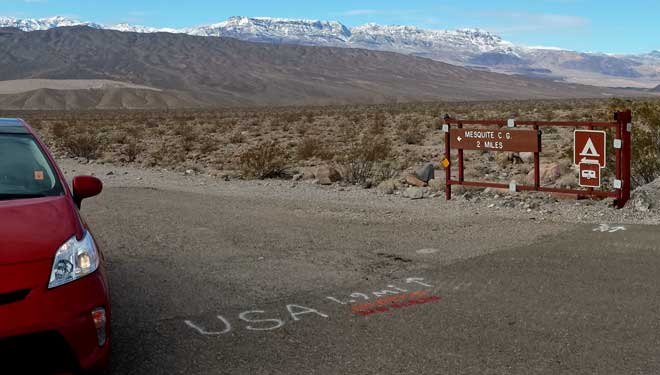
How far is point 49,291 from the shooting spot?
435 cm

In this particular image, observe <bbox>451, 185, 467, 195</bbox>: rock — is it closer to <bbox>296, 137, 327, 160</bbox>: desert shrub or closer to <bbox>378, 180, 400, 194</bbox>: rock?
<bbox>378, 180, 400, 194</bbox>: rock

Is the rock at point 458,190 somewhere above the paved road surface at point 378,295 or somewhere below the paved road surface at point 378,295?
above

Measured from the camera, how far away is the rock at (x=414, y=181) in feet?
51.6

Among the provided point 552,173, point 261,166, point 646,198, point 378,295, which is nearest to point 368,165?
point 261,166

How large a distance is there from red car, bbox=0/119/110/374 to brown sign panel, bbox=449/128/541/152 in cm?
803

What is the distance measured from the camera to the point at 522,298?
21.5 feet

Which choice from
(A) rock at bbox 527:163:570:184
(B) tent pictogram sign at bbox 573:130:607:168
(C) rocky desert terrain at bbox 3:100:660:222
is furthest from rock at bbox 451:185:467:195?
(B) tent pictogram sign at bbox 573:130:607:168

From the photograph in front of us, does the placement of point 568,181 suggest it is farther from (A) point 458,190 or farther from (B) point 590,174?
(B) point 590,174

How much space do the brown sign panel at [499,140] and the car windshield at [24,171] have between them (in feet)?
25.2

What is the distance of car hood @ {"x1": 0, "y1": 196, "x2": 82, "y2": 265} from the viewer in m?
4.50

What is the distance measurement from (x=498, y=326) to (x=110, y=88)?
145817 mm

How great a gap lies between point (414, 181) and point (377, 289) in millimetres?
9084

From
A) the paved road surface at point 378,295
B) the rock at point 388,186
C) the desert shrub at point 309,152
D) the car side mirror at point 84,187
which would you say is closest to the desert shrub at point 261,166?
the rock at point 388,186

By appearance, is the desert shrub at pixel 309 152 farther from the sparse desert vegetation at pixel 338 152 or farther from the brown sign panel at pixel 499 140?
the brown sign panel at pixel 499 140
